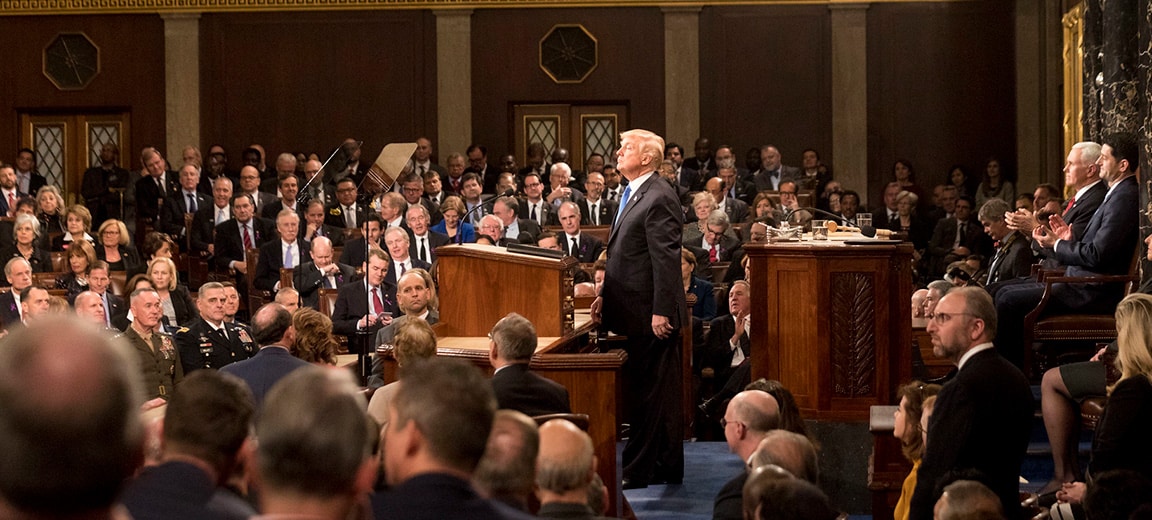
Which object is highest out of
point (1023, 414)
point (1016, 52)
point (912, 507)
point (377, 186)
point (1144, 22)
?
point (1016, 52)

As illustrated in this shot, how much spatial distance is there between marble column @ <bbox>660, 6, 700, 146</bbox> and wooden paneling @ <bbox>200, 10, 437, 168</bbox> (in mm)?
2565

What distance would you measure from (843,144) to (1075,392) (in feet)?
32.6

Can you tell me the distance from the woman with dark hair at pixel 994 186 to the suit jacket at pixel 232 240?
707cm

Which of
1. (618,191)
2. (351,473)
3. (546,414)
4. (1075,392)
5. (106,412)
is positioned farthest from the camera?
(618,191)

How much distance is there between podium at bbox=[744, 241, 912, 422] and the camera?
232 inches

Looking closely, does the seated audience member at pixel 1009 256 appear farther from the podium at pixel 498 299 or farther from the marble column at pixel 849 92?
the marble column at pixel 849 92

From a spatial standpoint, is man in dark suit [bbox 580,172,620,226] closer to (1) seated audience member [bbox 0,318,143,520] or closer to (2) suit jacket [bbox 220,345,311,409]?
(2) suit jacket [bbox 220,345,311,409]

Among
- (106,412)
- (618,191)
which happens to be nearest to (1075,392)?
(106,412)

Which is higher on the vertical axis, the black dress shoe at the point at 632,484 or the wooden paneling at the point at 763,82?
the wooden paneling at the point at 763,82

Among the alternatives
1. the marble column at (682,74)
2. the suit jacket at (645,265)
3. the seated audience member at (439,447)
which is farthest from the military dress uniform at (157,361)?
the marble column at (682,74)

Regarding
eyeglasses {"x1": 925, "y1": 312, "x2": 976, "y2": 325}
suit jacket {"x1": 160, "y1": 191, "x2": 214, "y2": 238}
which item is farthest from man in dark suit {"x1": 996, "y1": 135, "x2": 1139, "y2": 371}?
suit jacket {"x1": 160, "y1": 191, "x2": 214, "y2": 238}

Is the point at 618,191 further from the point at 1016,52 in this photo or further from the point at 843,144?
the point at 1016,52

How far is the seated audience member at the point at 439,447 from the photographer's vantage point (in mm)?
2033

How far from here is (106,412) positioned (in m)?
1.21
